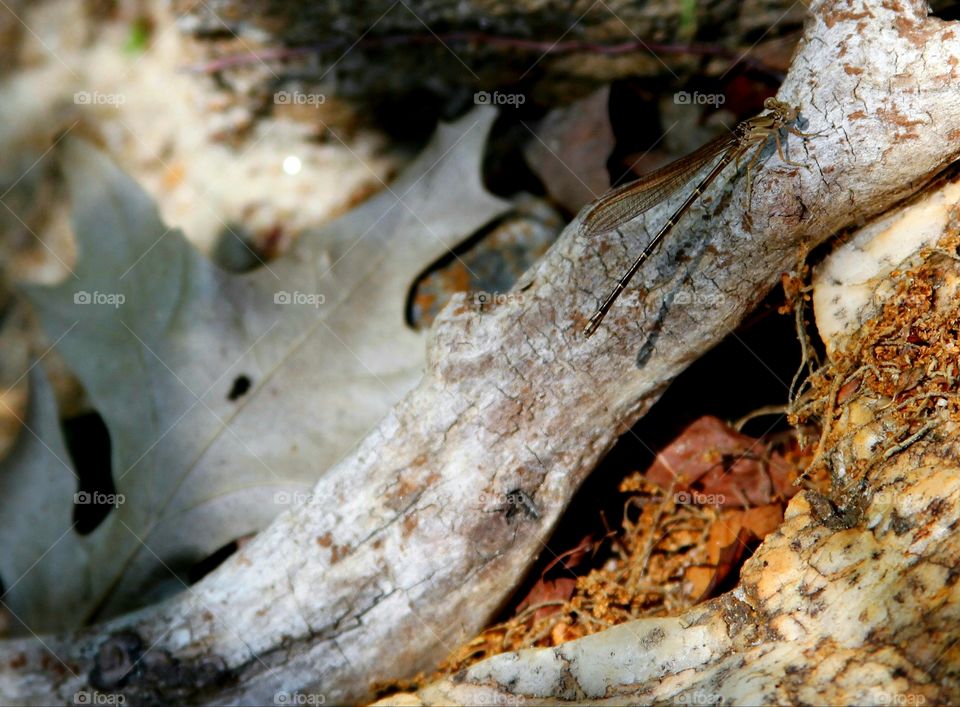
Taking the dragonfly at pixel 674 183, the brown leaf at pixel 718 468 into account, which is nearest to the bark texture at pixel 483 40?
the dragonfly at pixel 674 183

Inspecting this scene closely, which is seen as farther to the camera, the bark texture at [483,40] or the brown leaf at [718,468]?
the bark texture at [483,40]

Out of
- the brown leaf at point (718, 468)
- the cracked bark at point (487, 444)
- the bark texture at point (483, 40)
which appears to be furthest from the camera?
the bark texture at point (483, 40)

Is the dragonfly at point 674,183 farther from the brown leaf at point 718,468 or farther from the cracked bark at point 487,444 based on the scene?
the brown leaf at point 718,468

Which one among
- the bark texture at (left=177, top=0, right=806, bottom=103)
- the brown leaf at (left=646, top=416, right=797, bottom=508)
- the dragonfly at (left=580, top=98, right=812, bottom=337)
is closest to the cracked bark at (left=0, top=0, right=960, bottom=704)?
the dragonfly at (left=580, top=98, right=812, bottom=337)

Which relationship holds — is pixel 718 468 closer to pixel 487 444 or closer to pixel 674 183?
pixel 487 444

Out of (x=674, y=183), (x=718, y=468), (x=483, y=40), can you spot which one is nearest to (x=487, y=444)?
A: (x=718, y=468)

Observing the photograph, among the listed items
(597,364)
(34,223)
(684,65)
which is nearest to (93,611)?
(34,223)
